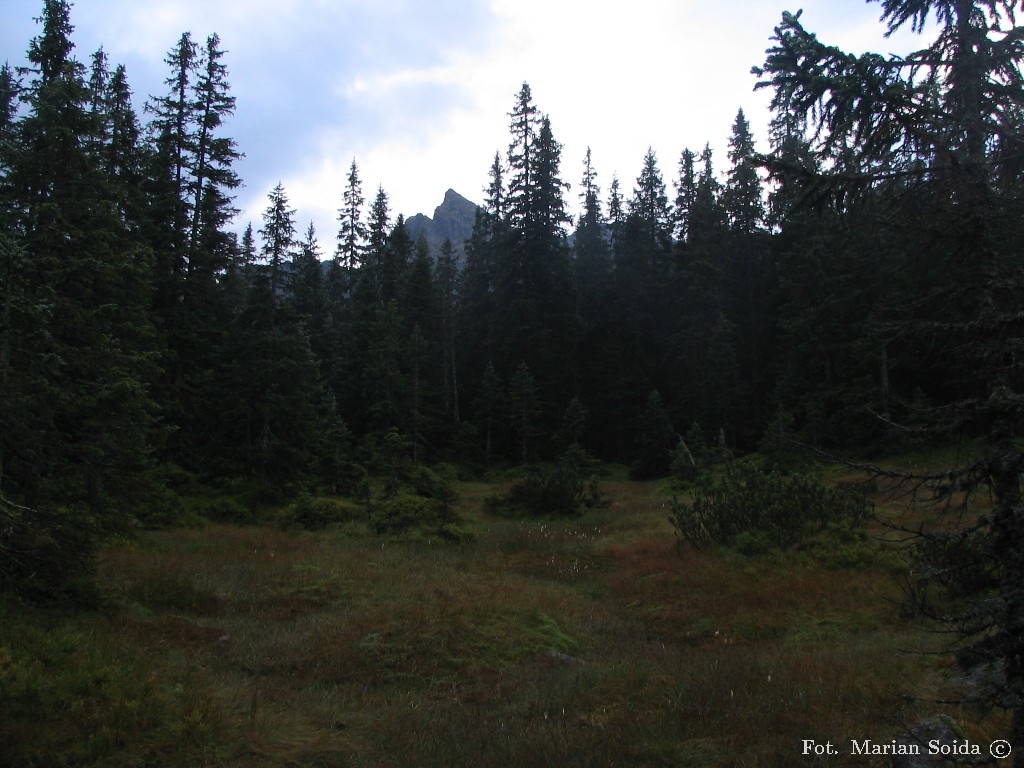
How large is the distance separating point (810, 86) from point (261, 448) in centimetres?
2494

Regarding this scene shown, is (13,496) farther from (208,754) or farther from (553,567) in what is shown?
(553,567)

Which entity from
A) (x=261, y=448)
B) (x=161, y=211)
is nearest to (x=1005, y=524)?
(x=261, y=448)

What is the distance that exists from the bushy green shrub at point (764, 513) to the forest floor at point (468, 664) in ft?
2.39

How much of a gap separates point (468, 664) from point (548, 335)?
38.0m

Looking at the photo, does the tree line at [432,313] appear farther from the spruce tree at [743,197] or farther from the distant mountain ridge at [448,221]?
the distant mountain ridge at [448,221]

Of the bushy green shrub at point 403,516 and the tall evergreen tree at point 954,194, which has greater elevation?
the tall evergreen tree at point 954,194

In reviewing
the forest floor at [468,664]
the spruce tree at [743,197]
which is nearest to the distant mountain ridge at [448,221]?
the spruce tree at [743,197]

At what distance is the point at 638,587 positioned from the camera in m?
13.7

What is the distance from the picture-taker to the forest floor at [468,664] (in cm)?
565

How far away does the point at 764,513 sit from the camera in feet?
49.1

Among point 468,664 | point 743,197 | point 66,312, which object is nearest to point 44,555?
point 66,312

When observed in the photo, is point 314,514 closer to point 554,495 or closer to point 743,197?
point 554,495

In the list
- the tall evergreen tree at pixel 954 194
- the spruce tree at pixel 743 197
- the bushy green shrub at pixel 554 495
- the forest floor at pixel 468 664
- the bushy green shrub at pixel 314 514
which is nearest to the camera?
the tall evergreen tree at pixel 954 194

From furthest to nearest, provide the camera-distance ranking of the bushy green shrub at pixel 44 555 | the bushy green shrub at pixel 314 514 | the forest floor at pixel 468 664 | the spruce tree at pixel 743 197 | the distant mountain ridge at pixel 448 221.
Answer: the distant mountain ridge at pixel 448 221, the spruce tree at pixel 743 197, the bushy green shrub at pixel 314 514, the bushy green shrub at pixel 44 555, the forest floor at pixel 468 664
